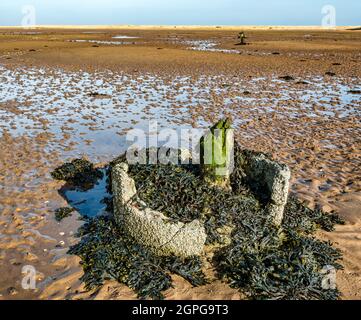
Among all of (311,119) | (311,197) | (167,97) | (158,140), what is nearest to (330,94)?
(311,119)

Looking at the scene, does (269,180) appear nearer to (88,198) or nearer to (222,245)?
(222,245)

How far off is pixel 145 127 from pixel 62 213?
6.25 m

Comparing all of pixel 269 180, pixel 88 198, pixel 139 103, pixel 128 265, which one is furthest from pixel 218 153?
pixel 139 103

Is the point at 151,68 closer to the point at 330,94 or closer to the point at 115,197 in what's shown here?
the point at 330,94

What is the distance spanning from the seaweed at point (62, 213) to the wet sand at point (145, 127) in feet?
0.51

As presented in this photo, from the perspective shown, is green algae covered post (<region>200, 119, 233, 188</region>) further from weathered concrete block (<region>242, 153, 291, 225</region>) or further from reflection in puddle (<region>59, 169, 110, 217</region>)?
reflection in puddle (<region>59, 169, 110, 217</region>)

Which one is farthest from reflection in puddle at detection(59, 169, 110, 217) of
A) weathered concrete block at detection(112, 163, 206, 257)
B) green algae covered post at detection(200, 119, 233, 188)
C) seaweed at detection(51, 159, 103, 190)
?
green algae covered post at detection(200, 119, 233, 188)

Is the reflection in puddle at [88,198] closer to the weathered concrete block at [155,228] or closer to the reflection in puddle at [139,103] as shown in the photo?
the weathered concrete block at [155,228]

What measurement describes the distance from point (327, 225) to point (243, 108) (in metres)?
9.56

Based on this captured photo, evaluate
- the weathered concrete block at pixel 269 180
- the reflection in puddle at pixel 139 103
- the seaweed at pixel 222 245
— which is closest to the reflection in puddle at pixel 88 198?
the seaweed at pixel 222 245

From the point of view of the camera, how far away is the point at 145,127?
1307 cm

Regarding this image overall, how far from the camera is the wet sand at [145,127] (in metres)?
5.99

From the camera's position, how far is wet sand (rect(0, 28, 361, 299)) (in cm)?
599

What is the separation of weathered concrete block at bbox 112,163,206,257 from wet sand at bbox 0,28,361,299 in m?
0.54
